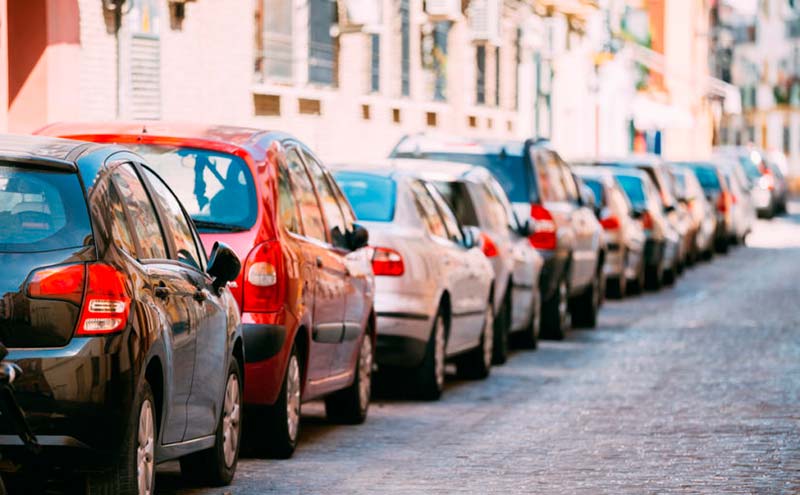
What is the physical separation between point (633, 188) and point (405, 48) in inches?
220

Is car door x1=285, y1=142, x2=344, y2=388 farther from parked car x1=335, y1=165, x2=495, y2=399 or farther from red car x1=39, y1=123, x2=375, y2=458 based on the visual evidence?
parked car x1=335, y1=165, x2=495, y2=399

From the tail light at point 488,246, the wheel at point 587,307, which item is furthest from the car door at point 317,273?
the wheel at point 587,307

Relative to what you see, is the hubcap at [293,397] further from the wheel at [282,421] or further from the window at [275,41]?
the window at [275,41]

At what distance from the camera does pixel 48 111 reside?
59.7 ft

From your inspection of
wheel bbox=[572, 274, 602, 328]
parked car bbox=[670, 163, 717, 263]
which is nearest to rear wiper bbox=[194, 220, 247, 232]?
wheel bbox=[572, 274, 602, 328]

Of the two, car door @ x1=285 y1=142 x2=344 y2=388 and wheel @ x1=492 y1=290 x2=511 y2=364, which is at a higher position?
car door @ x1=285 y1=142 x2=344 y2=388

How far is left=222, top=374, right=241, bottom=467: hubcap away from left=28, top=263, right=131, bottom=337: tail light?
2001mm

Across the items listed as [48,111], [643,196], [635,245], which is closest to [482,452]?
[48,111]

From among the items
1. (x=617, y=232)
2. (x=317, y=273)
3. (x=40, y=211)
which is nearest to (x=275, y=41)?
(x=617, y=232)

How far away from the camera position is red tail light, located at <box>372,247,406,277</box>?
13.4 meters

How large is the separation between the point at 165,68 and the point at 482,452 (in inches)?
429

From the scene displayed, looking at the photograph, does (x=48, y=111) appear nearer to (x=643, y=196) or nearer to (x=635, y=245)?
(x=635, y=245)

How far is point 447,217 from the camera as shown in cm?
1499

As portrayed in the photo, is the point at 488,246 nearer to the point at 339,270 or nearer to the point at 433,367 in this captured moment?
the point at 433,367
